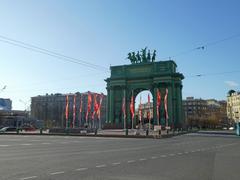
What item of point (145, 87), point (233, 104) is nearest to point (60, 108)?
point (145, 87)

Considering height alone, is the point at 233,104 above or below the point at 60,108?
above

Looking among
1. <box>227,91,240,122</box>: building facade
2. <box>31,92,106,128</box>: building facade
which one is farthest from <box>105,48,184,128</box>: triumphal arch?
<box>227,91,240,122</box>: building facade

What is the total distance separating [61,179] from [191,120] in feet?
464

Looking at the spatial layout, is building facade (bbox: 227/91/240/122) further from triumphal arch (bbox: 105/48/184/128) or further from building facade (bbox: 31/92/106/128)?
triumphal arch (bbox: 105/48/184/128)

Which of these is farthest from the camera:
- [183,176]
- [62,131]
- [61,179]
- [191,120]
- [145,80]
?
[191,120]

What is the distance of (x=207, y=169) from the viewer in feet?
40.4

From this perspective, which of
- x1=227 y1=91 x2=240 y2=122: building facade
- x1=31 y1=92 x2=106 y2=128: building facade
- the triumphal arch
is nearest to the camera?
the triumphal arch

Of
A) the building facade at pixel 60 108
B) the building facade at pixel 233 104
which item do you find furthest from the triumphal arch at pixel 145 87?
→ the building facade at pixel 233 104

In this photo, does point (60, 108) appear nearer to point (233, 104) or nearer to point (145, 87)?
point (145, 87)

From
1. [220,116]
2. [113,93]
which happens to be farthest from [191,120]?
[113,93]

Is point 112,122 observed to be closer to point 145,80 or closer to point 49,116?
point 145,80

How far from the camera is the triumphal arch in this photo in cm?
8669

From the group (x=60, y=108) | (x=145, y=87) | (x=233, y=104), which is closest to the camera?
(x=145, y=87)

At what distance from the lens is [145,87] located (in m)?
90.9
